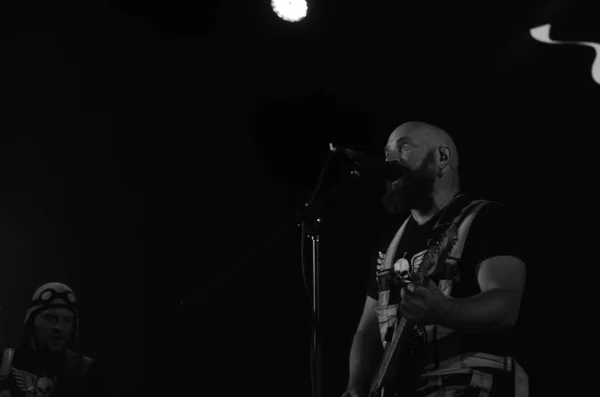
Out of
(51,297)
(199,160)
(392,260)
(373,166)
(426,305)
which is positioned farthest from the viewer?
(199,160)

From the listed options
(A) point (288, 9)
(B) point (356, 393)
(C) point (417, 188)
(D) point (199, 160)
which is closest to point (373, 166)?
(C) point (417, 188)

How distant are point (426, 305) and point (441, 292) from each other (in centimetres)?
9

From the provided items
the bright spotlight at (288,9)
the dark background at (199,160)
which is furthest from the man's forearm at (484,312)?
the bright spotlight at (288,9)

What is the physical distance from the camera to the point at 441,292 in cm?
221

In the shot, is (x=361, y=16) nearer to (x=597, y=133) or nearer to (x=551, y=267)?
(x=597, y=133)

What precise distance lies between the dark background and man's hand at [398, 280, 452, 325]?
2.30 m

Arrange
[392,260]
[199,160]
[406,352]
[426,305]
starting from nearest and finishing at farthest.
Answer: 1. [426,305]
2. [406,352]
3. [392,260]
4. [199,160]

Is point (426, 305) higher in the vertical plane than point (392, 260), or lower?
lower

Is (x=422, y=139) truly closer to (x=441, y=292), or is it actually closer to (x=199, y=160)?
(x=441, y=292)

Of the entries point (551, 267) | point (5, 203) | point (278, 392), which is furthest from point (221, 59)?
point (551, 267)

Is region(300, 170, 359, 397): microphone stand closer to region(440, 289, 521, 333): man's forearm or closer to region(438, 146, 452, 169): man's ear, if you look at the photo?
region(438, 146, 452, 169): man's ear

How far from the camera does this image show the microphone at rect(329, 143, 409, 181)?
2.71 meters

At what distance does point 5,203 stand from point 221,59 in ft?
6.08

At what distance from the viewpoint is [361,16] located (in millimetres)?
4793
